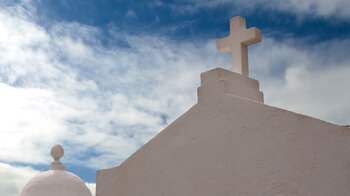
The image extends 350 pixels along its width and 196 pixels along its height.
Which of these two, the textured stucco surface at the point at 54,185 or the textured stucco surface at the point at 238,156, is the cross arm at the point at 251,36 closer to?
the textured stucco surface at the point at 238,156

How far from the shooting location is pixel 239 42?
7.91m

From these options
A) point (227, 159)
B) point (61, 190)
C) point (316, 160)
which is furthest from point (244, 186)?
point (61, 190)

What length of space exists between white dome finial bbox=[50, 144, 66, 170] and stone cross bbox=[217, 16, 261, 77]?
12.0 ft

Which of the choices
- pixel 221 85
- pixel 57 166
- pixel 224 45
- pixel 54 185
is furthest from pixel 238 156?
pixel 57 166

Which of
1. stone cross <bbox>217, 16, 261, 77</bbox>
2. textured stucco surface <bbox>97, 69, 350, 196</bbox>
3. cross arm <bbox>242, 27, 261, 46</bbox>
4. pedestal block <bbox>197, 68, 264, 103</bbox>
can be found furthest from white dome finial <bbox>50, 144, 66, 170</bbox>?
cross arm <bbox>242, 27, 261, 46</bbox>

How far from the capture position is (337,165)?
5254 millimetres

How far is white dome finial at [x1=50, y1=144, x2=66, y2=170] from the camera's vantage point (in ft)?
25.8

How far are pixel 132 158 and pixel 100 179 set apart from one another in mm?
946

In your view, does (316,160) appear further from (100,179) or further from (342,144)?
(100,179)

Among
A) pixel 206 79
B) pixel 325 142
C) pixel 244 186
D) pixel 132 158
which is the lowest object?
pixel 244 186

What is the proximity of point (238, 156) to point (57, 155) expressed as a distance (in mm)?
3660

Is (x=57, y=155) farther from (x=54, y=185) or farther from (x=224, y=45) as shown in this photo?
(x=224, y=45)

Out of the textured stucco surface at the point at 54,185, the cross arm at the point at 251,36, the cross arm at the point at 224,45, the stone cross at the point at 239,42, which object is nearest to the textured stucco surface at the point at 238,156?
the textured stucco surface at the point at 54,185

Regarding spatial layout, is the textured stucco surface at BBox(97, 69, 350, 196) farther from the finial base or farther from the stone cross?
the stone cross
